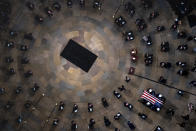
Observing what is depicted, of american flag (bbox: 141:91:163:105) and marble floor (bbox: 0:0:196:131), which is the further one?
marble floor (bbox: 0:0:196:131)

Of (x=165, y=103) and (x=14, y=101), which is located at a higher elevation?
(x=165, y=103)

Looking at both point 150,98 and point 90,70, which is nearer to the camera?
point 150,98

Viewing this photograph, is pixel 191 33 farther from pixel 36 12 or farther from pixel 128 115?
pixel 36 12

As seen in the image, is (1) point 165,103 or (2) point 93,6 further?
(2) point 93,6

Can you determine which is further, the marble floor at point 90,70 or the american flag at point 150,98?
the marble floor at point 90,70

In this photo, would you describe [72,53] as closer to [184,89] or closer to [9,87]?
[9,87]

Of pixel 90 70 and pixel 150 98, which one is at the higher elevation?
pixel 150 98

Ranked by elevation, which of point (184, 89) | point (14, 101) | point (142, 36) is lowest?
point (14, 101)

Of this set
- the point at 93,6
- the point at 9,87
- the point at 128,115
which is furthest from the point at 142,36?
the point at 9,87
